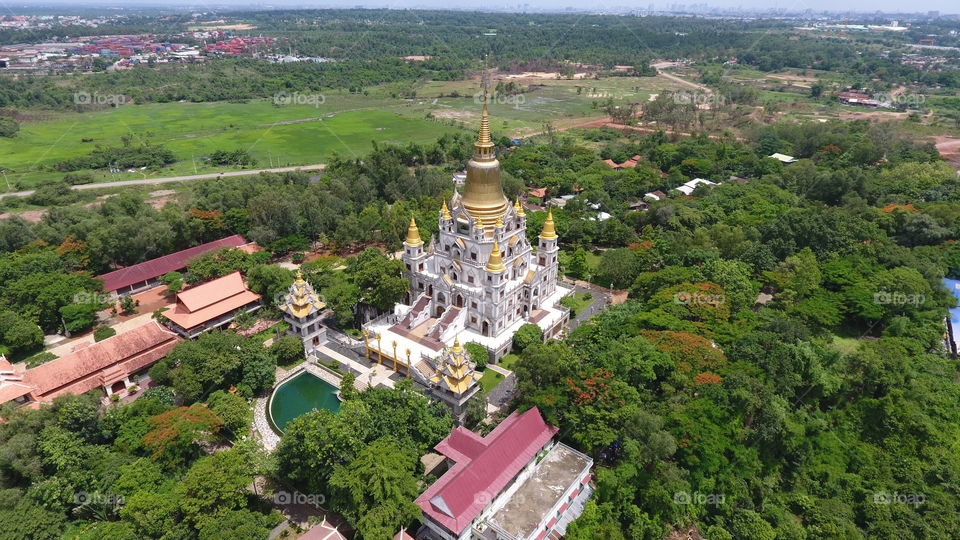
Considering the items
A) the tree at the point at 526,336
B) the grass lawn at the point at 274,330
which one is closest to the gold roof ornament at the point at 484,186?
the tree at the point at 526,336

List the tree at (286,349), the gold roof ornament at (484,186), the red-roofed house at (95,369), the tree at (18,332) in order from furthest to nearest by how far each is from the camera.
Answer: the gold roof ornament at (484,186)
the tree at (286,349)
the tree at (18,332)
the red-roofed house at (95,369)

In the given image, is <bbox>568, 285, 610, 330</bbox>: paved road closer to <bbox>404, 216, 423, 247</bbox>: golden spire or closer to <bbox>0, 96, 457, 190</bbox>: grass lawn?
<bbox>404, 216, 423, 247</bbox>: golden spire

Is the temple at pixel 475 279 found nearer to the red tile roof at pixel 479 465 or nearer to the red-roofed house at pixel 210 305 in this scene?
the red tile roof at pixel 479 465

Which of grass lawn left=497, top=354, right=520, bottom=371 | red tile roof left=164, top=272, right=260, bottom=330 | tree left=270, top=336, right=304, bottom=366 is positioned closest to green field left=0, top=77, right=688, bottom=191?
red tile roof left=164, top=272, right=260, bottom=330

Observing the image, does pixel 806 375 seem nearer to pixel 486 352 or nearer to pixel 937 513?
pixel 937 513

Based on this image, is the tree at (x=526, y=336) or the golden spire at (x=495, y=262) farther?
the tree at (x=526, y=336)

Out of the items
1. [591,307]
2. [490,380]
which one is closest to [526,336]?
[490,380]
